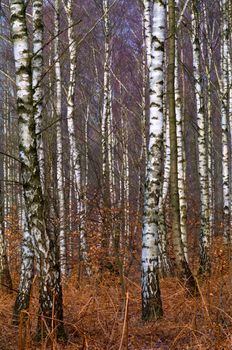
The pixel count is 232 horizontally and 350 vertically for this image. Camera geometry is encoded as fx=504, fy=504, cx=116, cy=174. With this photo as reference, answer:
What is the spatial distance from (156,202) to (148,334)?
1.72 m

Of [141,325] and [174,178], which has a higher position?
[174,178]

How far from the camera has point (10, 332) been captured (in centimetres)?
599

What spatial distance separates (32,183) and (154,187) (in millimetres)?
1964

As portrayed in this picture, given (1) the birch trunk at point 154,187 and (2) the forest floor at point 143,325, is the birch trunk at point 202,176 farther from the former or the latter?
(1) the birch trunk at point 154,187

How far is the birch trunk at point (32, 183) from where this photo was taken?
5.40 meters

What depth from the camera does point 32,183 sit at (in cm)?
547

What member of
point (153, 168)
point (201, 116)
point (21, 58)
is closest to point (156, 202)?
point (153, 168)

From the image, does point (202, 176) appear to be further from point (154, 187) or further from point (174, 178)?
point (154, 187)

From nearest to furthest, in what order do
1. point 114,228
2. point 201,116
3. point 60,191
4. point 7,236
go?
point 114,228
point 201,116
point 60,191
point 7,236

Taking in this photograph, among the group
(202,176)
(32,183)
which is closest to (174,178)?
(202,176)

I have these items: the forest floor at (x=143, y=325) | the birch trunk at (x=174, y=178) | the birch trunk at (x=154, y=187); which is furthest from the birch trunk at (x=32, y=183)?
the birch trunk at (x=174, y=178)

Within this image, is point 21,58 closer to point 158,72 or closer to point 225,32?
point 158,72

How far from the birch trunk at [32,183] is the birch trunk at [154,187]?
147cm

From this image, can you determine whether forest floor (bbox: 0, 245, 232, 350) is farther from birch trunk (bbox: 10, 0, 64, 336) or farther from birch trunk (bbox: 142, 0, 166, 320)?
birch trunk (bbox: 10, 0, 64, 336)
